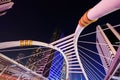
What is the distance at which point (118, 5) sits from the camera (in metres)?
2.68

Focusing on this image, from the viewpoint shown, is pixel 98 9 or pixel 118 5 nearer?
pixel 118 5

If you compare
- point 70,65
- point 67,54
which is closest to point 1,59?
point 67,54

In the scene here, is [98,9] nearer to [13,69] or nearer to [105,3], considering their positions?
[105,3]

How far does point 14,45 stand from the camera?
8.62 meters

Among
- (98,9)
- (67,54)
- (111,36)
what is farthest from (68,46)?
(111,36)

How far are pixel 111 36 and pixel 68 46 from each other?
9.97 m

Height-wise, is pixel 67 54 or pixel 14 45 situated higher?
pixel 14 45

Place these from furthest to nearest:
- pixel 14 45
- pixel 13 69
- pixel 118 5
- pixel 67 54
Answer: pixel 67 54, pixel 14 45, pixel 13 69, pixel 118 5

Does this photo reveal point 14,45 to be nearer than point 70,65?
Yes

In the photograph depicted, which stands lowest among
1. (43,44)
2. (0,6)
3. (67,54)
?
(67,54)

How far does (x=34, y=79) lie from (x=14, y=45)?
228 cm

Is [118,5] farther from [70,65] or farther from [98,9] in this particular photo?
[70,65]

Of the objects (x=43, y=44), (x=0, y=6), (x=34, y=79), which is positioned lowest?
(x=34, y=79)

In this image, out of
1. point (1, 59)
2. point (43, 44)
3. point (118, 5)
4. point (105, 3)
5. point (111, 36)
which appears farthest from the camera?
point (111, 36)
